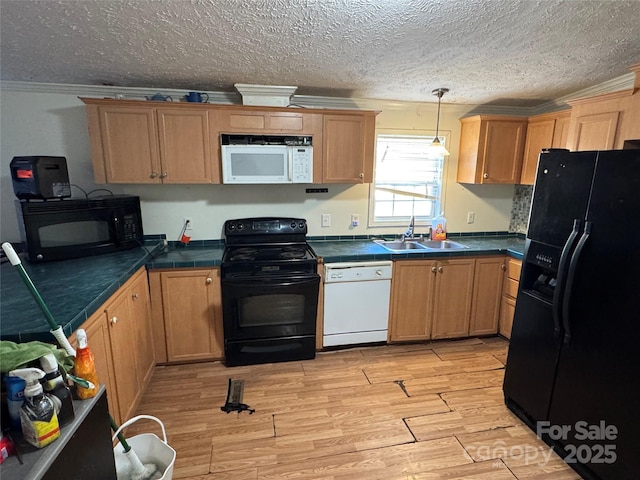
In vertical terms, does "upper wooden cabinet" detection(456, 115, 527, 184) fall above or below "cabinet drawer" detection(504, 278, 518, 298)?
above

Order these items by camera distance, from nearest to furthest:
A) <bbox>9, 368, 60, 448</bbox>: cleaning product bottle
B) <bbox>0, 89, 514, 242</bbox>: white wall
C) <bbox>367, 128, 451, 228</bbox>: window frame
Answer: <bbox>9, 368, 60, 448</bbox>: cleaning product bottle
<bbox>0, 89, 514, 242</bbox>: white wall
<bbox>367, 128, 451, 228</bbox>: window frame

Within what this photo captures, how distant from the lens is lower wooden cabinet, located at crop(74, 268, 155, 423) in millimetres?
1657

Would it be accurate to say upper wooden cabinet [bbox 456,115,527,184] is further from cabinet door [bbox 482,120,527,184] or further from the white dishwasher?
the white dishwasher

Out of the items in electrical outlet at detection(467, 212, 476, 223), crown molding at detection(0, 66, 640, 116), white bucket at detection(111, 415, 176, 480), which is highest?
crown molding at detection(0, 66, 640, 116)

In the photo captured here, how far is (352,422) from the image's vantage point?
6.89 ft

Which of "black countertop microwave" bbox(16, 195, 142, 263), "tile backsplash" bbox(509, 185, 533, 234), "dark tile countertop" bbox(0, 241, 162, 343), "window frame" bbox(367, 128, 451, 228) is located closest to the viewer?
"dark tile countertop" bbox(0, 241, 162, 343)

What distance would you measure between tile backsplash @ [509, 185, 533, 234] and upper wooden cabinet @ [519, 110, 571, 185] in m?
0.38

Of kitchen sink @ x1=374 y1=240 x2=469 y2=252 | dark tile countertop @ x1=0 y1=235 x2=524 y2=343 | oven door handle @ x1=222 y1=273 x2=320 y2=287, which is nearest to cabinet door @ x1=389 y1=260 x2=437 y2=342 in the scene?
dark tile countertop @ x1=0 y1=235 x2=524 y2=343

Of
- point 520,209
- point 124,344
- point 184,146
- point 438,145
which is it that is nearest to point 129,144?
point 184,146

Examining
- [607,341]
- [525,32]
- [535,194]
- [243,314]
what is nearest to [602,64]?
[525,32]

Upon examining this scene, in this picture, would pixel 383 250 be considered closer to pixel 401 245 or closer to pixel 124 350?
pixel 401 245

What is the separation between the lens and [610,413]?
1597mm

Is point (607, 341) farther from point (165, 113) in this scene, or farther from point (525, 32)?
point (165, 113)

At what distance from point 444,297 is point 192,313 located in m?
2.18
